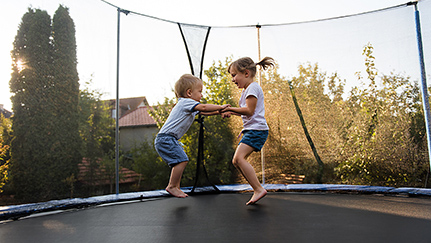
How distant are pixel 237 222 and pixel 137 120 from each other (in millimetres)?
5050

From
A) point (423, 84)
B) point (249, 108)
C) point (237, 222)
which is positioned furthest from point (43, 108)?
point (423, 84)

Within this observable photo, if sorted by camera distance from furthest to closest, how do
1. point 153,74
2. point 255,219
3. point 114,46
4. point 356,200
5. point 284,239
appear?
point 153,74
point 114,46
point 356,200
point 255,219
point 284,239

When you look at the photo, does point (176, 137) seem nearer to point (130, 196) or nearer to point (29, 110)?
point (130, 196)

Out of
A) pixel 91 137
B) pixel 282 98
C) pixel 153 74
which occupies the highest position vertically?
pixel 153 74

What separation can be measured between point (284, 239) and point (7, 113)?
2.34 metres

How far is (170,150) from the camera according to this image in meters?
1.85

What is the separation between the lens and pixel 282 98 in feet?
9.70

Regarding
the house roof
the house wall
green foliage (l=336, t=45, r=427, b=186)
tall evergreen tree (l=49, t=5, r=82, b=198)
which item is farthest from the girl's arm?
the house roof

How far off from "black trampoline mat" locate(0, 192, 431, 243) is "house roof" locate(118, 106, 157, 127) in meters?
3.94

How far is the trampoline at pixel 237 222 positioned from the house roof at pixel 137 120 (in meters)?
3.88

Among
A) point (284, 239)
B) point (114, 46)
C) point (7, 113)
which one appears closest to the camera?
point (284, 239)

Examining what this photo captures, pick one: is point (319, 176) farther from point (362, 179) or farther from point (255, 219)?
point (255, 219)

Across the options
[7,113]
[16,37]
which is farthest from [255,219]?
[16,37]

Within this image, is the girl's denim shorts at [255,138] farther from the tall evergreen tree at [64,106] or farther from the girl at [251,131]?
the tall evergreen tree at [64,106]
